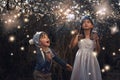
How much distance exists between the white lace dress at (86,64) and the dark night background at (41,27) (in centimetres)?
89

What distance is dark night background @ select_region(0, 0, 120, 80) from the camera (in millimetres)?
7016

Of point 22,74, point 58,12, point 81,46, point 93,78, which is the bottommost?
point 22,74

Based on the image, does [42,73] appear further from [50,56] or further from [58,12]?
[58,12]

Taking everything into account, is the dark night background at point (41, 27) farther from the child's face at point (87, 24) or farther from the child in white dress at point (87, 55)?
the child's face at point (87, 24)

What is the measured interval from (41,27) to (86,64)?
5.02 ft

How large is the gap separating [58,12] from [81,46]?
105cm

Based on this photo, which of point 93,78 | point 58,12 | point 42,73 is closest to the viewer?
point 42,73

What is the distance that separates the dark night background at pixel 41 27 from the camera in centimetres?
702

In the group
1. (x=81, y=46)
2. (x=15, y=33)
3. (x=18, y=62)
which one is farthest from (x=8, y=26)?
(x=81, y=46)

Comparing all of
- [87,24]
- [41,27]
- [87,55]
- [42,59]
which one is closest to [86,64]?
[87,55]

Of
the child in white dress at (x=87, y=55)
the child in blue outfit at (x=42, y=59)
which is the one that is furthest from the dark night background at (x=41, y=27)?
the child in blue outfit at (x=42, y=59)

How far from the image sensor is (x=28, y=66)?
7.50 meters

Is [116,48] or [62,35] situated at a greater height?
[62,35]

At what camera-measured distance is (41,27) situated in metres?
7.18
